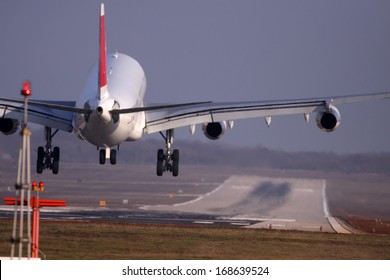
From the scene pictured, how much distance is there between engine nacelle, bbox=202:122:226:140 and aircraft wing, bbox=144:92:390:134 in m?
0.79

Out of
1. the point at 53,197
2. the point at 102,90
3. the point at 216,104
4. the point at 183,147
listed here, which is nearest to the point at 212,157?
the point at 183,147

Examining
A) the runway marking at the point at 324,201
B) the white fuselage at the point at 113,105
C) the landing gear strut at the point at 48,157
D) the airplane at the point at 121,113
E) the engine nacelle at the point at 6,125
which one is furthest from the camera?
the runway marking at the point at 324,201

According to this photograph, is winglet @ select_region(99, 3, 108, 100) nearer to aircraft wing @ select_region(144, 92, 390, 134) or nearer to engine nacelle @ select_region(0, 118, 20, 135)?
aircraft wing @ select_region(144, 92, 390, 134)

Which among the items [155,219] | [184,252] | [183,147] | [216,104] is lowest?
[184,252]

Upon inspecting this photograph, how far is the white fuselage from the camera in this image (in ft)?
161

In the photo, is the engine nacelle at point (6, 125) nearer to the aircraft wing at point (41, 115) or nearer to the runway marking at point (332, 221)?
the aircraft wing at point (41, 115)

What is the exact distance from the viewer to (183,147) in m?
97.4

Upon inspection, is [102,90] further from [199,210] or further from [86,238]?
[199,210]

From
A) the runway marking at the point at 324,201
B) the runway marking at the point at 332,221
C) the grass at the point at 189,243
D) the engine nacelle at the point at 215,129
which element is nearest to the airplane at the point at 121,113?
the engine nacelle at the point at 215,129

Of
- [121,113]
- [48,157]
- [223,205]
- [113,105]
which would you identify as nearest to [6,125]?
[48,157]

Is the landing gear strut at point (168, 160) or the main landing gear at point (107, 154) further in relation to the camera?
the landing gear strut at point (168, 160)

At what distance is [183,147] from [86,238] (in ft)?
164

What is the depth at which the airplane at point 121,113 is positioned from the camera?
49.7 metres

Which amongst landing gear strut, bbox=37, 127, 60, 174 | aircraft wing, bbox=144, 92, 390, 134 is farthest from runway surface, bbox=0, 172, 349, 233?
aircraft wing, bbox=144, 92, 390, 134
